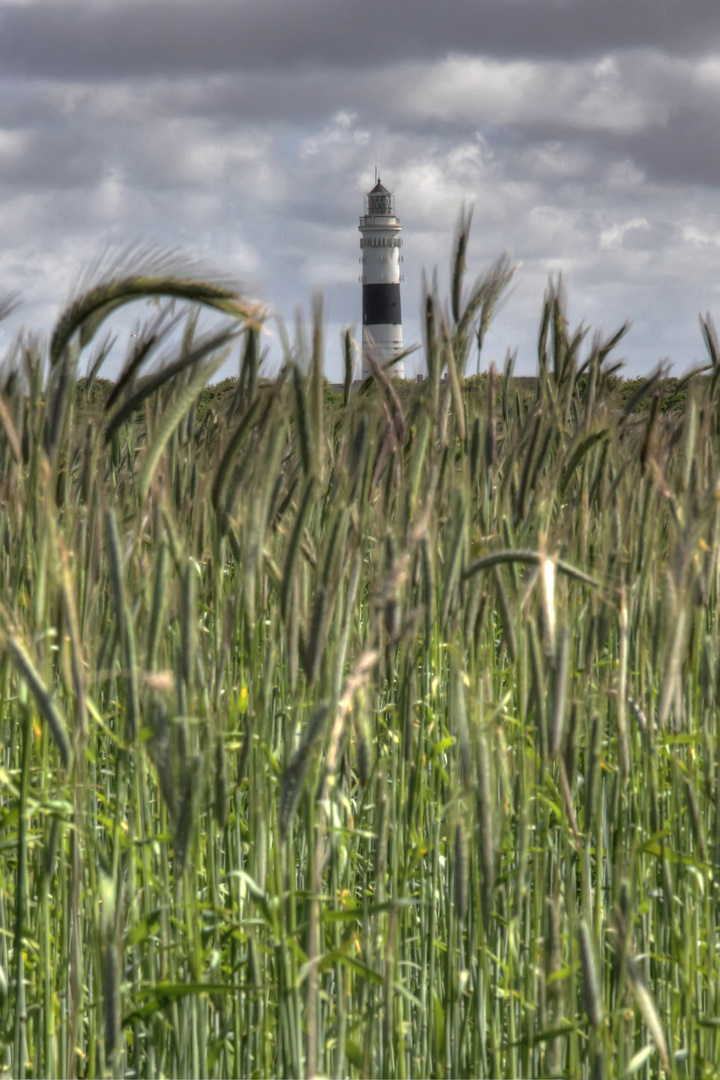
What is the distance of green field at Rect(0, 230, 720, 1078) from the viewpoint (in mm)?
1313

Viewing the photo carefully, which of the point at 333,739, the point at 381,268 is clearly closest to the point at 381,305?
the point at 381,268

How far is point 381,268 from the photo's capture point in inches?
1854

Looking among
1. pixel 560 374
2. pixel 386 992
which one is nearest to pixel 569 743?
pixel 386 992

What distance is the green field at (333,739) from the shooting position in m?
1.31

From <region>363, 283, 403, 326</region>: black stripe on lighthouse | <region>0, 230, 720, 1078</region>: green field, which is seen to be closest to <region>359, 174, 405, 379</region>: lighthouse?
<region>363, 283, 403, 326</region>: black stripe on lighthouse

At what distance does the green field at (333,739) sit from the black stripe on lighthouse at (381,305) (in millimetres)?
40976

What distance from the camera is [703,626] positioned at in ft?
6.32

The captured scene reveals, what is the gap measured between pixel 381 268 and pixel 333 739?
155ft

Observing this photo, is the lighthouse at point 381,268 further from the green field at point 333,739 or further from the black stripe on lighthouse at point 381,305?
the green field at point 333,739

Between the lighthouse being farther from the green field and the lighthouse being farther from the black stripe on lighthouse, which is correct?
the green field

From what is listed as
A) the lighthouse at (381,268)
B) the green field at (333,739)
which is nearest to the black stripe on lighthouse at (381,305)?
the lighthouse at (381,268)

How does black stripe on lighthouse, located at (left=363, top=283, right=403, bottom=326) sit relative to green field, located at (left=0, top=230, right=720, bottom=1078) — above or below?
above

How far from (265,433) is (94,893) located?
2.38 feet

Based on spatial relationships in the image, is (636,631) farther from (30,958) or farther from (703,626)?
(30,958)
